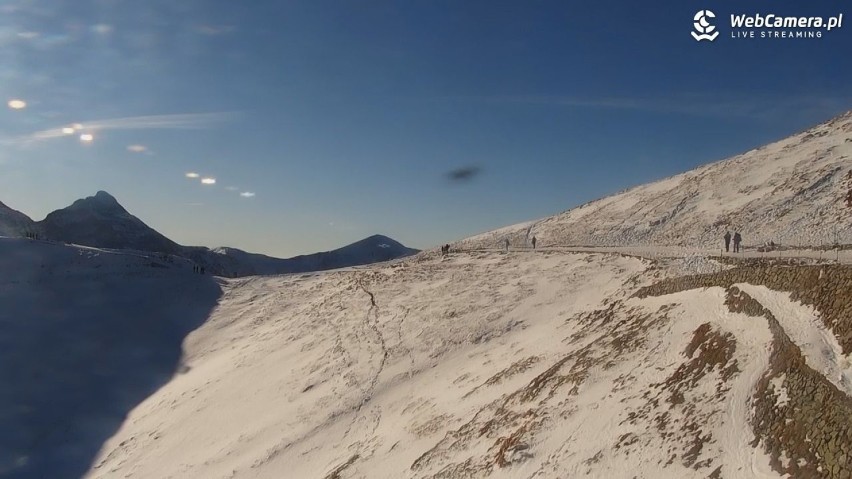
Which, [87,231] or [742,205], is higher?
[87,231]

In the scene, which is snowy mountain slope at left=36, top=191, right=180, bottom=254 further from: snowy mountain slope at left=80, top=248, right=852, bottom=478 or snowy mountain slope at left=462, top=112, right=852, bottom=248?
snowy mountain slope at left=462, top=112, right=852, bottom=248

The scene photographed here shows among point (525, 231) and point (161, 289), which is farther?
point (525, 231)

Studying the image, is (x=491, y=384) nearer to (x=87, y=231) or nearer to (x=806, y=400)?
(x=806, y=400)

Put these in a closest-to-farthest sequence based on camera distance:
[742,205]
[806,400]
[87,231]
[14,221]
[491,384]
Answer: [806,400] < [491,384] < [742,205] < [14,221] < [87,231]

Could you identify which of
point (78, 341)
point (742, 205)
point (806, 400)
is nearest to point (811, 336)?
point (806, 400)

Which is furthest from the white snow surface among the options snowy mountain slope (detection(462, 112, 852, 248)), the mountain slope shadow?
the mountain slope shadow

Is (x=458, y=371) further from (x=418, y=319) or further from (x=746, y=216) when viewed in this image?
(x=746, y=216)

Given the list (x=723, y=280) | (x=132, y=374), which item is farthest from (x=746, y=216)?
(x=132, y=374)
